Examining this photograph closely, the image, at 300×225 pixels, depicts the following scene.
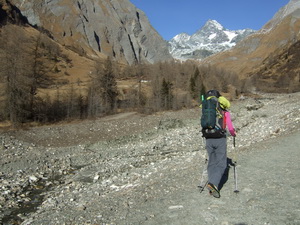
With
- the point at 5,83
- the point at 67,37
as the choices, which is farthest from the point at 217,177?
the point at 67,37

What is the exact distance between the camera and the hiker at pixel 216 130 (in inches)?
327

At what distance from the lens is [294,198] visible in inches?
315

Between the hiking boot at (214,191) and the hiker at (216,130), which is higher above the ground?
the hiker at (216,130)

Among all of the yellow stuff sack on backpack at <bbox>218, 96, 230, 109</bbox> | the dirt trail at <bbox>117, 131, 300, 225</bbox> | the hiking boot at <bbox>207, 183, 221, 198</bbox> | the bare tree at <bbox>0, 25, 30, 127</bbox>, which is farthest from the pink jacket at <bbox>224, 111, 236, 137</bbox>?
the bare tree at <bbox>0, 25, 30, 127</bbox>

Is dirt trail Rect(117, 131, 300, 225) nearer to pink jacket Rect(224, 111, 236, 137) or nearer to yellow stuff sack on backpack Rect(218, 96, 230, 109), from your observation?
pink jacket Rect(224, 111, 236, 137)

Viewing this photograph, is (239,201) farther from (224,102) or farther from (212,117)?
(224,102)

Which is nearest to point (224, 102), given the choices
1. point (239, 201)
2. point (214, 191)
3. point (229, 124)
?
point (229, 124)

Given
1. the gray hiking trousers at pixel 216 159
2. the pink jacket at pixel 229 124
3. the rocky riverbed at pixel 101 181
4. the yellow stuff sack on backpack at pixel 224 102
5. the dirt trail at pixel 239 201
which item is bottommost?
the rocky riverbed at pixel 101 181

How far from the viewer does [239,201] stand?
8117mm

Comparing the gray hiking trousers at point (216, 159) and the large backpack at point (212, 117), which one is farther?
the gray hiking trousers at point (216, 159)

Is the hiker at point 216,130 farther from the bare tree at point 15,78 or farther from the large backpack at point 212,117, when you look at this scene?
the bare tree at point 15,78

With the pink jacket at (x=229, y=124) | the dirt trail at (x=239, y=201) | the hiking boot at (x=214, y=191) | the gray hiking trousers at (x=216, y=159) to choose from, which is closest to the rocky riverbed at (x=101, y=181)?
the dirt trail at (x=239, y=201)

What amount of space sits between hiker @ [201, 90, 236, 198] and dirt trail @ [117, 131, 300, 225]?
2.26 feet

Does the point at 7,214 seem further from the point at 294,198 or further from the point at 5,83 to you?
the point at 5,83
